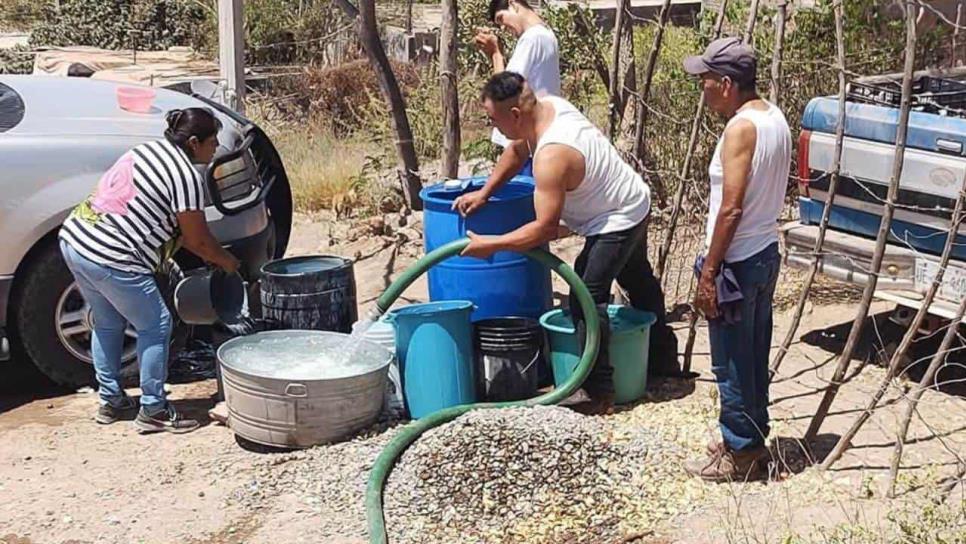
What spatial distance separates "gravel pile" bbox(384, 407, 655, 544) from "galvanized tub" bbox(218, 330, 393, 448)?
0.41m

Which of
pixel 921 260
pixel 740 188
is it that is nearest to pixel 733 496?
pixel 740 188

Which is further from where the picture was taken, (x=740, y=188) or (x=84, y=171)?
(x=84, y=171)

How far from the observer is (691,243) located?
8.64 meters

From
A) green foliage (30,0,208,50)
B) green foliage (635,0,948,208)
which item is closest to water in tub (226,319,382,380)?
green foliage (635,0,948,208)

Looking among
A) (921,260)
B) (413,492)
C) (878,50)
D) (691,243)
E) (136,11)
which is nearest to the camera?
(413,492)

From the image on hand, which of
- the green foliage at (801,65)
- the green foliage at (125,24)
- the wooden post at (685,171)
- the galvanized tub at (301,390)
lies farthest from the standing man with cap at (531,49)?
the green foliage at (125,24)

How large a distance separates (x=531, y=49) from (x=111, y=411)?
123 inches

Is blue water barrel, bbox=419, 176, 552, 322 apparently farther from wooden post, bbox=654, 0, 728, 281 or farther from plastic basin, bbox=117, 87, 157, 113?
plastic basin, bbox=117, 87, 157, 113

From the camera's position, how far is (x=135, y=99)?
6633 mm

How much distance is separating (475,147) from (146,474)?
559 cm

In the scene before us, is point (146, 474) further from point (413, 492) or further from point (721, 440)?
point (721, 440)

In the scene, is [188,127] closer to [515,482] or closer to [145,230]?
[145,230]

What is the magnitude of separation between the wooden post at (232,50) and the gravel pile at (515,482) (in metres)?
5.28

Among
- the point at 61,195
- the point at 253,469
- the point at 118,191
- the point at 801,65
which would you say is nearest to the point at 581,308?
the point at 253,469
